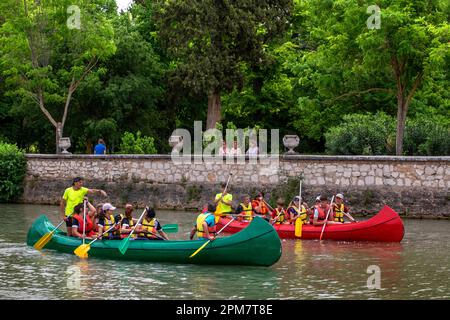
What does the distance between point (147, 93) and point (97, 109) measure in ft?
7.81

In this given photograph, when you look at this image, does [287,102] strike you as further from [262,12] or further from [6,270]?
[6,270]

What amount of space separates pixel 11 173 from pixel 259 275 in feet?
66.9

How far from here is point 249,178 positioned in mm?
35812

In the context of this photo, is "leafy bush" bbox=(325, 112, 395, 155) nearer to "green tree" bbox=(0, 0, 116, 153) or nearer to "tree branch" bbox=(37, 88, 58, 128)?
"green tree" bbox=(0, 0, 116, 153)

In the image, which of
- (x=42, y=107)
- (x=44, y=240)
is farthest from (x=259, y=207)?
(x=42, y=107)

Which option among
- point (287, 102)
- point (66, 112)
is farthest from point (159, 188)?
point (287, 102)

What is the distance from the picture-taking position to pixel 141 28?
51406 mm

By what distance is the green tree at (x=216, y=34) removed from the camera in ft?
144

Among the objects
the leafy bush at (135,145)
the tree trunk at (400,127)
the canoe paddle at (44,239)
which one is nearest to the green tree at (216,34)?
the leafy bush at (135,145)

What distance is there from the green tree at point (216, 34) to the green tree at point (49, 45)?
278 centimetres

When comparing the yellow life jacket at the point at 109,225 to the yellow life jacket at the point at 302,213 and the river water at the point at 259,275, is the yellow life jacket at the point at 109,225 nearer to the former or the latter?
the river water at the point at 259,275

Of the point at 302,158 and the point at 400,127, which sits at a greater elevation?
the point at 400,127

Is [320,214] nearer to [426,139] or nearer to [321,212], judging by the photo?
[321,212]

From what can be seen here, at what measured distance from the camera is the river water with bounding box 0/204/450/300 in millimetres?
19391
